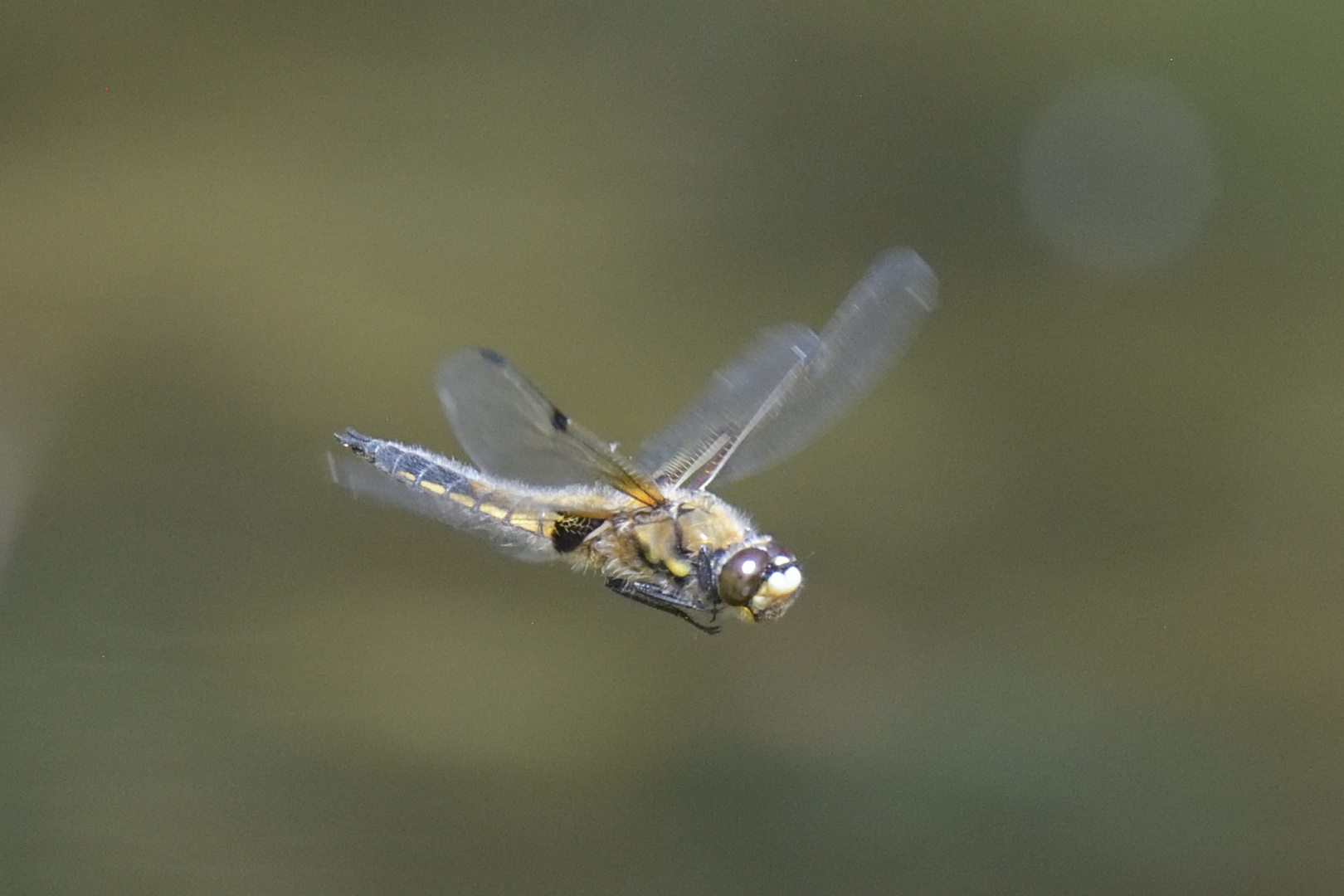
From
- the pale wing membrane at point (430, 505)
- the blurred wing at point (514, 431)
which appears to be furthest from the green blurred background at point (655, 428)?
the blurred wing at point (514, 431)

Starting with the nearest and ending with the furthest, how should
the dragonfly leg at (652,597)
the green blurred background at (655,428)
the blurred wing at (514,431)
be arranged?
1. the blurred wing at (514,431)
2. the dragonfly leg at (652,597)
3. the green blurred background at (655,428)

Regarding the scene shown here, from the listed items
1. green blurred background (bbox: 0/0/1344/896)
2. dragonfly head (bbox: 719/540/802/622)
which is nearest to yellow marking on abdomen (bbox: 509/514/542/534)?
dragonfly head (bbox: 719/540/802/622)

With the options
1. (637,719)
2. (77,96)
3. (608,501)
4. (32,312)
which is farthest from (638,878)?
(77,96)

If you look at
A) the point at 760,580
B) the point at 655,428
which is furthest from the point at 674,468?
the point at 655,428

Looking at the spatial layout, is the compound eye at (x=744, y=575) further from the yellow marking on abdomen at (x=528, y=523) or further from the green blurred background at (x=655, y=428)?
the green blurred background at (x=655, y=428)

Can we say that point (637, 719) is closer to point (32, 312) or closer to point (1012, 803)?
point (1012, 803)

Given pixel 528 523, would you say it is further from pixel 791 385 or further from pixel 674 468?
pixel 791 385

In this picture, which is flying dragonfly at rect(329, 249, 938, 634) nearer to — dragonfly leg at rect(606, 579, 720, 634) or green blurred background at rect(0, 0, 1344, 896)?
dragonfly leg at rect(606, 579, 720, 634)
